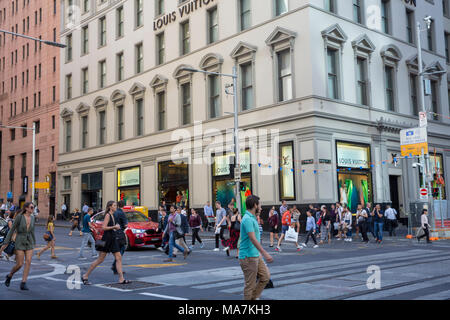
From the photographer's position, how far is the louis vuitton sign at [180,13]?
107 ft

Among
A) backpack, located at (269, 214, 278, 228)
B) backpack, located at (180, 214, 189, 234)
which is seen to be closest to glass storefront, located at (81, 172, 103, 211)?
backpack, located at (269, 214, 278, 228)

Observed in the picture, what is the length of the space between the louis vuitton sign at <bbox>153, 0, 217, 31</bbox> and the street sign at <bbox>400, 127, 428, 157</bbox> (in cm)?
1547

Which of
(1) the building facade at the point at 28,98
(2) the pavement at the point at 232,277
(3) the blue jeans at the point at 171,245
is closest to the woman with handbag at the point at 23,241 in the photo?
(2) the pavement at the point at 232,277

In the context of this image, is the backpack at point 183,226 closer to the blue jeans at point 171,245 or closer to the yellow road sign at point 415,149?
the blue jeans at point 171,245

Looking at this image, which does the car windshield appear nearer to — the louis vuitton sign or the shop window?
the shop window

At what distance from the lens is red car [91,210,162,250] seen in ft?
62.0

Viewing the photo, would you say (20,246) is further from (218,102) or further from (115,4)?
(115,4)

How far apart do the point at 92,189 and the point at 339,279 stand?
34.1m

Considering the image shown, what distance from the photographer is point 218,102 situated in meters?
31.4

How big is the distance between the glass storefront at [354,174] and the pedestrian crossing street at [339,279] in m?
11.8

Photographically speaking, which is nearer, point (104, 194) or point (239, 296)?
point (239, 296)

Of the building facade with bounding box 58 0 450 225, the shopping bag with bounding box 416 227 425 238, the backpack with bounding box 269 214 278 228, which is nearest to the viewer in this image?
the backpack with bounding box 269 214 278 228

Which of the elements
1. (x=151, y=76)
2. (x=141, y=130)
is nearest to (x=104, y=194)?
(x=141, y=130)
